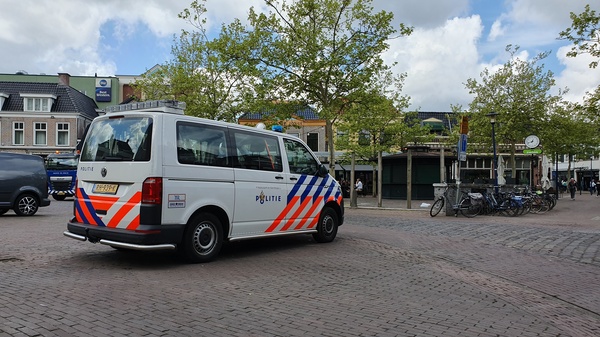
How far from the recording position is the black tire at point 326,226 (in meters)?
9.37

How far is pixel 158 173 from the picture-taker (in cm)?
625

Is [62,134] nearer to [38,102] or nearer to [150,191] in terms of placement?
[38,102]

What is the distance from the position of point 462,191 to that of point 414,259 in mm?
10677

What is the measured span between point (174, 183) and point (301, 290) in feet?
7.56

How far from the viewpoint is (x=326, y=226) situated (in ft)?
31.3

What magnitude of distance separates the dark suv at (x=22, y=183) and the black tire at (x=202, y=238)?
33.4 feet

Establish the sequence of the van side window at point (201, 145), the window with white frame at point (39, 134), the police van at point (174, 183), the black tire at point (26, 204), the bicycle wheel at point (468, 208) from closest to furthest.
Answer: the police van at point (174, 183), the van side window at point (201, 145), the black tire at point (26, 204), the bicycle wheel at point (468, 208), the window with white frame at point (39, 134)

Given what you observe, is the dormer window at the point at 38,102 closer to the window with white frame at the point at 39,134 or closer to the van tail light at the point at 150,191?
the window with white frame at the point at 39,134

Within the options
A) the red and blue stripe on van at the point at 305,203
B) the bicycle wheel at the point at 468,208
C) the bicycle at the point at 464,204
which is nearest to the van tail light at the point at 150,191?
the red and blue stripe on van at the point at 305,203

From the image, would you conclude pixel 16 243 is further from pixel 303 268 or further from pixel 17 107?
pixel 17 107

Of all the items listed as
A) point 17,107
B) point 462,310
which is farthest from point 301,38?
point 17,107

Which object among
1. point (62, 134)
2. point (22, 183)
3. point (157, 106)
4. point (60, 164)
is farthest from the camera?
point (62, 134)

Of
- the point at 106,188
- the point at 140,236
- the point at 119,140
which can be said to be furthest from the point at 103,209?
the point at 119,140

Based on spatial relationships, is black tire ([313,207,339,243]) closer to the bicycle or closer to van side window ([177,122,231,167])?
van side window ([177,122,231,167])
